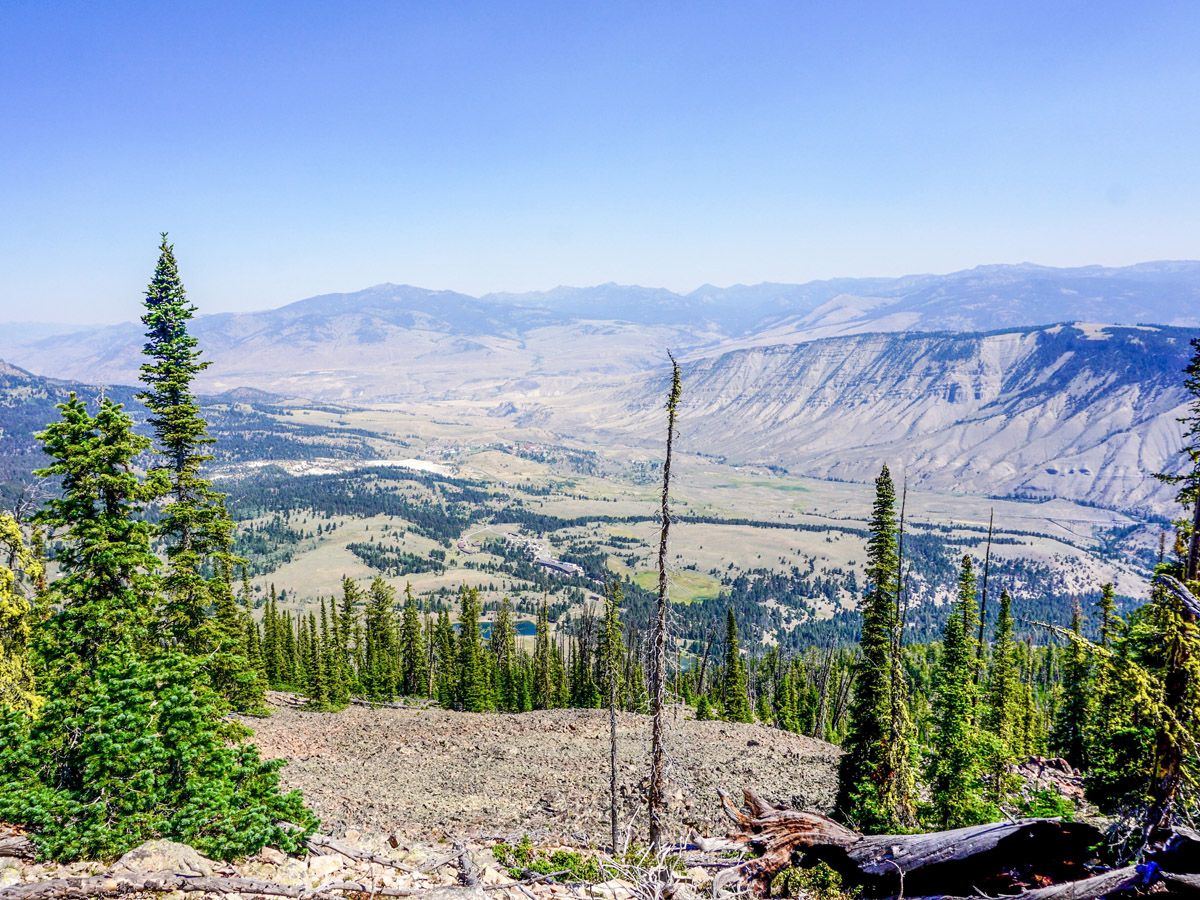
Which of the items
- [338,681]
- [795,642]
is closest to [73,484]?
[338,681]

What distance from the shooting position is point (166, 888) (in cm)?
1098

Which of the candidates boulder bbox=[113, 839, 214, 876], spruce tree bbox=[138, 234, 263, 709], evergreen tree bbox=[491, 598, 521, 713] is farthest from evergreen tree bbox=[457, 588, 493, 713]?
boulder bbox=[113, 839, 214, 876]

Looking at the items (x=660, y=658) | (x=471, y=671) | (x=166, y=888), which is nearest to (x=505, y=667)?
(x=471, y=671)

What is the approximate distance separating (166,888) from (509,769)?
32.3 metres

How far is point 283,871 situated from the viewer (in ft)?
43.3

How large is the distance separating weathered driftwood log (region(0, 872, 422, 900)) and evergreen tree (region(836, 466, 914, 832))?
2289 centimetres

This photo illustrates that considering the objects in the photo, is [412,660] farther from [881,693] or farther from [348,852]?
[348,852]

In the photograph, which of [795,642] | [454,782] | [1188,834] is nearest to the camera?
[1188,834]

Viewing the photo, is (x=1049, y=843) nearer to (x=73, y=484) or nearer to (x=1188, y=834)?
(x=1188, y=834)

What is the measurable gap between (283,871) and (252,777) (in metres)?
2.68

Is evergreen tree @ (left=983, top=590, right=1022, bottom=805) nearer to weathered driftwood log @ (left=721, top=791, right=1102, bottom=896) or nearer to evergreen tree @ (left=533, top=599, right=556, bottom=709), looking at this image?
weathered driftwood log @ (left=721, top=791, right=1102, bottom=896)

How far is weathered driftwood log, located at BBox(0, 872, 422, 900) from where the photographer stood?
1022cm

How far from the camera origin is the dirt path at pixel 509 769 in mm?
30797

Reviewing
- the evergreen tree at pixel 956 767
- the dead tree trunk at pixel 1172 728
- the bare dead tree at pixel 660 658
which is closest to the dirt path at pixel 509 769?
the bare dead tree at pixel 660 658
